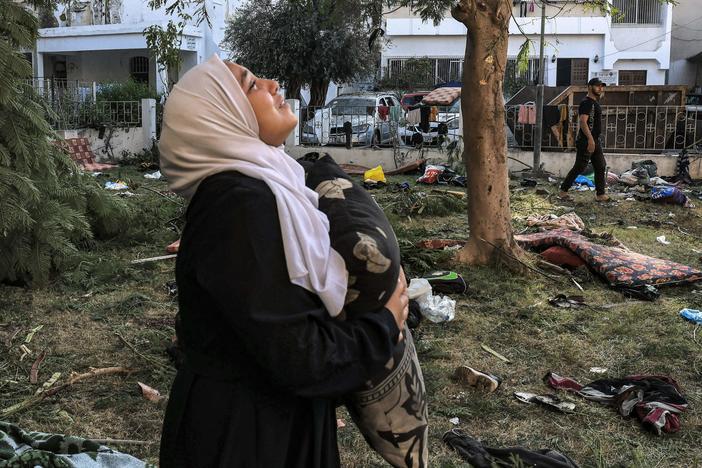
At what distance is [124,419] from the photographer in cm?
342

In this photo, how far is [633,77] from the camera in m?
28.2

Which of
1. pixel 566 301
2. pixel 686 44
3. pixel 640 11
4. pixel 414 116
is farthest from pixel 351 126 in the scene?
pixel 686 44

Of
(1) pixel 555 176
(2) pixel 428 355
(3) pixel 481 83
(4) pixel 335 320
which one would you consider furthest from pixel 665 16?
(4) pixel 335 320

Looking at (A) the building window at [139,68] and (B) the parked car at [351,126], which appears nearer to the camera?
(B) the parked car at [351,126]

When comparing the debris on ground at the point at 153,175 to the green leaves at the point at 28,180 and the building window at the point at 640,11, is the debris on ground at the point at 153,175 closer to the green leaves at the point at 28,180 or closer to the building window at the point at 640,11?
the green leaves at the point at 28,180

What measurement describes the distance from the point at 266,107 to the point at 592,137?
9.30 meters

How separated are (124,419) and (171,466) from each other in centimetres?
210

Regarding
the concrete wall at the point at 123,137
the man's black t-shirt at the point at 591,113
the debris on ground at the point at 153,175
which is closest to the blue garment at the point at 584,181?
the man's black t-shirt at the point at 591,113

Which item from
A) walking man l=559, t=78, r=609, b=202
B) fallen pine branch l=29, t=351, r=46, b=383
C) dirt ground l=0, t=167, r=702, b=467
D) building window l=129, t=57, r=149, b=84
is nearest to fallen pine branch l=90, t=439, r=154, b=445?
dirt ground l=0, t=167, r=702, b=467

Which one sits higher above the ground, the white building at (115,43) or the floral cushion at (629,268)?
the white building at (115,43)

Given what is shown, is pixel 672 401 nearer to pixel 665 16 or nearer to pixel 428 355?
pixel 428 355

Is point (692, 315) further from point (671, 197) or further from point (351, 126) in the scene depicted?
point (351, 126)

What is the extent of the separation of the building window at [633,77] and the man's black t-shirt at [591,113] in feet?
66.0

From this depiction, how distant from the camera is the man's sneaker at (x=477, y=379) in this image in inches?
149
